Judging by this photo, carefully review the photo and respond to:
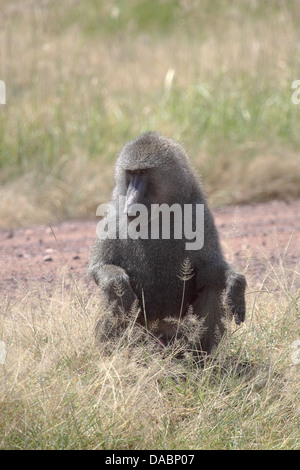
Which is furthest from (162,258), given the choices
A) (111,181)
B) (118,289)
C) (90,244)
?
(111,181)

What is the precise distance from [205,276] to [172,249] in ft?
0.66

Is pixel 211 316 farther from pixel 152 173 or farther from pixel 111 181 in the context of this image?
pixel 111 181

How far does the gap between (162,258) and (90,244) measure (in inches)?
91.3

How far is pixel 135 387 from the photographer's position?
121 inches

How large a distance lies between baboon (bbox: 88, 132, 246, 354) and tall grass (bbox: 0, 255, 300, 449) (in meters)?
0.16

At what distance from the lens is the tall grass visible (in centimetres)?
290

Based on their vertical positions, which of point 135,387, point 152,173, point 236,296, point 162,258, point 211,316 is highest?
point 152,173

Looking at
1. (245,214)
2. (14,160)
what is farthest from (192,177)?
(14,160)

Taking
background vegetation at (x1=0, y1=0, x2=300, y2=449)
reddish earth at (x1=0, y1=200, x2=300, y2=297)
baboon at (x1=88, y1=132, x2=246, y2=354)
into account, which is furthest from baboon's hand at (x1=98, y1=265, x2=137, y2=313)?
reddish earth at (x1=0, y1=200, x2=300, y2=297)

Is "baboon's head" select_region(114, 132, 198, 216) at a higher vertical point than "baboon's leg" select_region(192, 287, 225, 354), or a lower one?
higher

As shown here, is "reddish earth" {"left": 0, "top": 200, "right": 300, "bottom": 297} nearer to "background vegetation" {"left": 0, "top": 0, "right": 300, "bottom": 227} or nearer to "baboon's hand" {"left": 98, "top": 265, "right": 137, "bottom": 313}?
"background vegetation" {"left": 0, "top": 0, "right": 300, "bottom": 227}

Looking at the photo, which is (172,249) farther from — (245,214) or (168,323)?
(245,214)

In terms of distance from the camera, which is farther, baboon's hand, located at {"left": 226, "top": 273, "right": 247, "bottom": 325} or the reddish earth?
the reddish earth

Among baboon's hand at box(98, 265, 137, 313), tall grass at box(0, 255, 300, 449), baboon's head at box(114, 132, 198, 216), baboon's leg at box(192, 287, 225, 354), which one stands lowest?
tall grass at box(0, 255, 300, 449)
